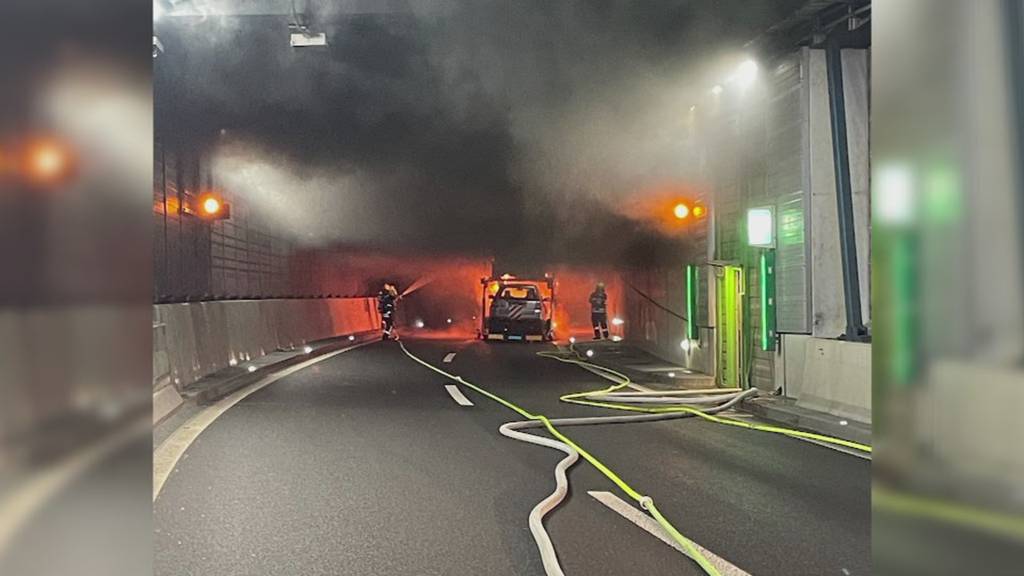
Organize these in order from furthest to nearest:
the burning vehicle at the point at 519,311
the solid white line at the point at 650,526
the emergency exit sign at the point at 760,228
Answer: the burning vehicle at the point at 519,311
the emergency exit sign at the point at 760,228
the solid white line at the point at 650,526

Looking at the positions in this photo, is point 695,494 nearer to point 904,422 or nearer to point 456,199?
point 904,422

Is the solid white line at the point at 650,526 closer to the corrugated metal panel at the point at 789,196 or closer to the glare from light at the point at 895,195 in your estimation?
the glare from light at the point at 895,195

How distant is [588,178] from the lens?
682 inches

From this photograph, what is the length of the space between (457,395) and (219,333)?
14.0ft

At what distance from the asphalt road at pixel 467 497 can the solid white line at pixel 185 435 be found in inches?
4.8

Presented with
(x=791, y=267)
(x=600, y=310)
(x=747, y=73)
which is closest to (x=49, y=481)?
(x=791, y=267)

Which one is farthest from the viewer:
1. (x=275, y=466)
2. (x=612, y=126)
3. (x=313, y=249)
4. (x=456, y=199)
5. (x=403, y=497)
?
(x=313, y=249)

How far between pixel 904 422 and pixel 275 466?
549cm

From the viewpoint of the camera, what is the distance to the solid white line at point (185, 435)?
644 centimetres

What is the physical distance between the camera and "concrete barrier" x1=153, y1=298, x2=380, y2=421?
9.95 meters

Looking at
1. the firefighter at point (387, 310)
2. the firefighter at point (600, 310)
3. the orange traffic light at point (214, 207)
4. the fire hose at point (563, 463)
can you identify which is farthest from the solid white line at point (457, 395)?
the firefighter at point (387, 310)

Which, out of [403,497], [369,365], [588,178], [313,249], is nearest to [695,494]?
[403,497]

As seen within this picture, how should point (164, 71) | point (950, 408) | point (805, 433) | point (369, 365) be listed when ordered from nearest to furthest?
point (950, 408) → point (805, 433) → point (164, 71) → point (369, 365)

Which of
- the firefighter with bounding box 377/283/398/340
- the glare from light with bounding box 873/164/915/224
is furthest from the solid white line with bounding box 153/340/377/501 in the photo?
the firefighter with bounding box 377/283/398/340
